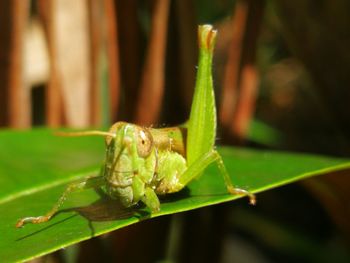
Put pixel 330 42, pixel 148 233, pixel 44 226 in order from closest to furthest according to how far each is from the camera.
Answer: pixel 44 226, pixel 148 233, pixel 330 42

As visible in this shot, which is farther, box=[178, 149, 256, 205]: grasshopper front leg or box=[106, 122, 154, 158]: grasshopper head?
box=[178, 149, 256, 205]: grasshopper front leg

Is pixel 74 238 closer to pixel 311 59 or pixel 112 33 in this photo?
pixel 112 33

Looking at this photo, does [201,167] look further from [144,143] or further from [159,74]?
[159,74]

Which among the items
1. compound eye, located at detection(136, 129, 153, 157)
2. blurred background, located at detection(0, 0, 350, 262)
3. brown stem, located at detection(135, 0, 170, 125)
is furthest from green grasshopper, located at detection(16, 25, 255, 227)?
brown stem, located at detection(135, 0, 170, 125)

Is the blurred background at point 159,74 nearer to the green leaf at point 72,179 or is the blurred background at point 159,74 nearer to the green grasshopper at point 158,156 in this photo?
the green leaf at point 72,179

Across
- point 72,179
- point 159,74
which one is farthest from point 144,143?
point 159,74

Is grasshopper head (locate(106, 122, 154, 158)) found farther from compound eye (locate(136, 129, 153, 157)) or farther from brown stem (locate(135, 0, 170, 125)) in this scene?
brown stem (locate(135, 0, 170, 125))

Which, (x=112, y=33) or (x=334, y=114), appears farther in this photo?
(x=334, y=114)

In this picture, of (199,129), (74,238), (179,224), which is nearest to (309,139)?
(179,224)
